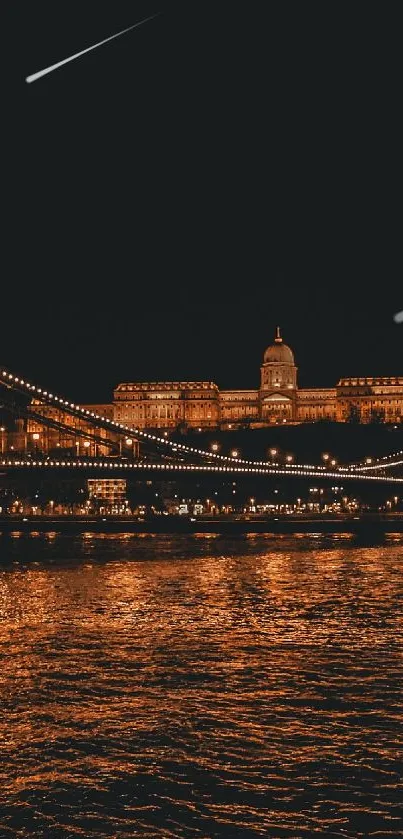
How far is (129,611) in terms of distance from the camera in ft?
89.9

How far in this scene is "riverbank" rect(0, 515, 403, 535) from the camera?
217 ft

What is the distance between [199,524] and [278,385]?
91102 mm

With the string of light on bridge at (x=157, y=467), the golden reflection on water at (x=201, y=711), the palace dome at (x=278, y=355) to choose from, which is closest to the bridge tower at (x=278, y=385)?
the palace dome at (x=278, y=355)

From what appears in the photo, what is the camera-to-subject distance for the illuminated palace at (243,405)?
514ft

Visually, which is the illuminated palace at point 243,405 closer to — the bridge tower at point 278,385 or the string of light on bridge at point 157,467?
the bridge tower at point 278,385

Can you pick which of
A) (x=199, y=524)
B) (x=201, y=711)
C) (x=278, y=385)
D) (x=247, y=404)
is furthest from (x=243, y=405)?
(x=201, y=711)

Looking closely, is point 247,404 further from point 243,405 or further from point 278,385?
point 278,385

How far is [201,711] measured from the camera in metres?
16.5

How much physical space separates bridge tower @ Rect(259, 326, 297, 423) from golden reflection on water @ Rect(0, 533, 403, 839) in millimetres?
124905

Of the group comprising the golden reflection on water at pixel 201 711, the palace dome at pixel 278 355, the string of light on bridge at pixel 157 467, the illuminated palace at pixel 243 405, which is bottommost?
the golden reflection on water at pixel 201 711

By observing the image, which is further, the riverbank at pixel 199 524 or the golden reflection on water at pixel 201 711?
the riverbank at pixel 199 524

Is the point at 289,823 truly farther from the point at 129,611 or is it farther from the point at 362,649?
the point at 129,611

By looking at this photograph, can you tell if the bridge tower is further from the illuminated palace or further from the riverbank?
the riverbank

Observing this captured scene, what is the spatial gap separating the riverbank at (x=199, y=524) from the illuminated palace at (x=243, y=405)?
81.1 m
